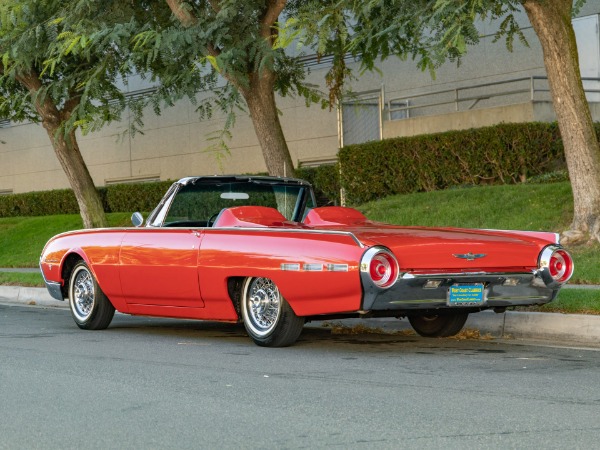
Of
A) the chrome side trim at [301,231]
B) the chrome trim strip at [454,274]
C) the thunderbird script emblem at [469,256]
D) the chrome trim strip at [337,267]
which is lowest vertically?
the chrome trim strip at [454,274]

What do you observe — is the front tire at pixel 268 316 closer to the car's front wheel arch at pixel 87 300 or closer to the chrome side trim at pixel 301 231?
the chrome side trim at pixel 301 231

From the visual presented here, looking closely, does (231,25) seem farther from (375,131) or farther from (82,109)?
(375,131)

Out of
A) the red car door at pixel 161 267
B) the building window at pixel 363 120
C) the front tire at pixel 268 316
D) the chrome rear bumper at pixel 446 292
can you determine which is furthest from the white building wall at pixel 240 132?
the chrome rear bumper at pixel 446 292

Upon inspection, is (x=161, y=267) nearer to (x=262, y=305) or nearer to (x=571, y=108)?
(x=262, y=305)

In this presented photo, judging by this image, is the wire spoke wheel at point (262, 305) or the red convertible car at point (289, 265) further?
the wire spoke wheel at point (262, 305)

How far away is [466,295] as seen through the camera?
866 centimetres

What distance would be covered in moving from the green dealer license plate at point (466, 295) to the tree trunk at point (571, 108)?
23.3ft

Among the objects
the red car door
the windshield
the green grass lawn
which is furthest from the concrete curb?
the green grass lawn

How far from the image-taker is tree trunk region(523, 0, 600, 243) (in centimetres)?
1505

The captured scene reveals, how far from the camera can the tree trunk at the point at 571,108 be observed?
15.1 m

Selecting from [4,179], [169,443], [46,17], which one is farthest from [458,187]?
[4,179]

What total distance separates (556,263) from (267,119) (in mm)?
9512

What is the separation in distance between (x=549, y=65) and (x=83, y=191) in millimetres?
13025

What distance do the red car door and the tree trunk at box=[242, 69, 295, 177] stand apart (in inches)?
283
